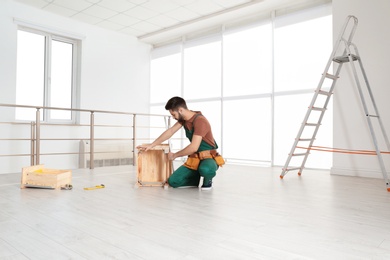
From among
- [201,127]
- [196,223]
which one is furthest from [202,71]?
[196,223]

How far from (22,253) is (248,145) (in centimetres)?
445

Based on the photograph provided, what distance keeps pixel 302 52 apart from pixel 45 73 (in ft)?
13.9

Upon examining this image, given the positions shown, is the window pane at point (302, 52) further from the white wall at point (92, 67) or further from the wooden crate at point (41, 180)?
the wooden crate at point (41, 180)

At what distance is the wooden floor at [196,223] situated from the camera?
53.5 inches

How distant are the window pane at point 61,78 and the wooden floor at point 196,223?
2789 millimetres

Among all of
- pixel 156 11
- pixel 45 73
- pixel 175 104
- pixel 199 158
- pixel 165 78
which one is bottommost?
pixel 199 158

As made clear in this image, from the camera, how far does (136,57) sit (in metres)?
6.68

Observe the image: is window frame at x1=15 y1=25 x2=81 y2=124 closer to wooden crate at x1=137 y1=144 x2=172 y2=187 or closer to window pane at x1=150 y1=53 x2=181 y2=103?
window pane at x1=150 y1=53 x2=181 y2=103

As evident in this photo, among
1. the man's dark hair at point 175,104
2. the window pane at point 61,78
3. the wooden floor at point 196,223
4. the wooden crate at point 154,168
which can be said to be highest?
the window pane at point 61,78

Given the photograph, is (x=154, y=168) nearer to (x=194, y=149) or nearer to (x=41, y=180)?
(x=194, y=149)

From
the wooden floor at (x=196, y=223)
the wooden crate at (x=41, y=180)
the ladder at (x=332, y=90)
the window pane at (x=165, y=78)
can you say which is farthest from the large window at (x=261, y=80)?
the wooden crate at (x=41, y=180)

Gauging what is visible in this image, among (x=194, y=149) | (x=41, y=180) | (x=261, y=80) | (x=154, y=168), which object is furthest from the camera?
(x=261, y=80)

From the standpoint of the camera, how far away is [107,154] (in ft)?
18.6

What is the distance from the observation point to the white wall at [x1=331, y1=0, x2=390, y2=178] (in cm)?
373
